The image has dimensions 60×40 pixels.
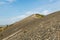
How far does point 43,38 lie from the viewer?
16.6 metres

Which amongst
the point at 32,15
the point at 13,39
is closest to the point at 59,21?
the point at 13,39

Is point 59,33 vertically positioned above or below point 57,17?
below

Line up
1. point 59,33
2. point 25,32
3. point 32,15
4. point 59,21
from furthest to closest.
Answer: point 32,15 < point 25,32 < point 59,21 < point 59,33

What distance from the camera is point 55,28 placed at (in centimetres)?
1706

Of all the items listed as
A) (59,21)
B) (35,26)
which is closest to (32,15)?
(35,26)

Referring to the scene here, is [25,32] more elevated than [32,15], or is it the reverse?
[32,15]

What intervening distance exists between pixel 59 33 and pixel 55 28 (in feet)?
3.49

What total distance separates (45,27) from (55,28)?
1288mm

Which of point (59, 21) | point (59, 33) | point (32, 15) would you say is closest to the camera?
point (59, 33)

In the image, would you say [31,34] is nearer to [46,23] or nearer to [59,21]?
[46,23]

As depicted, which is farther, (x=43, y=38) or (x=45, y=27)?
(x=45, y=27)

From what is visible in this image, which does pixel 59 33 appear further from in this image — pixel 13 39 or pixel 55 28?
pixel 13 39

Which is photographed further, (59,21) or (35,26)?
(35,26)

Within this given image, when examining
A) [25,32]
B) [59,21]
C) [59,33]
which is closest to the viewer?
[59,33]
